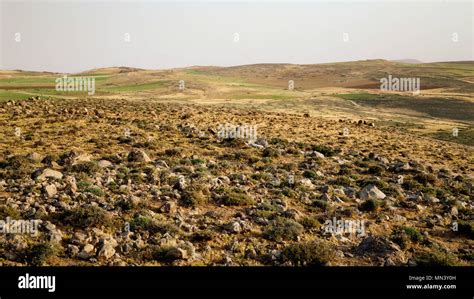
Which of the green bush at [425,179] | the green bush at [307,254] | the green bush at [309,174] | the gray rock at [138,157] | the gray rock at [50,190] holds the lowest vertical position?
the green bush at [307,254]

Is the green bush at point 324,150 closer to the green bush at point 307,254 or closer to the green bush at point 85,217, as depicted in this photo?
the green bush at point 307,254

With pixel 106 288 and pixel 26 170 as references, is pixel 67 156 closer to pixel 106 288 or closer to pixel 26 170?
pixel 26 170

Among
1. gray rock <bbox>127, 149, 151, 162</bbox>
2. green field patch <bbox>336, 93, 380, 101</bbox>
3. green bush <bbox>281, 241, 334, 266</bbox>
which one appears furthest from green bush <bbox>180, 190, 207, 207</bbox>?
green field patch <bbox>336, 93, 380, 101</bbox>

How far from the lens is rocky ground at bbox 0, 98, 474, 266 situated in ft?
34.9

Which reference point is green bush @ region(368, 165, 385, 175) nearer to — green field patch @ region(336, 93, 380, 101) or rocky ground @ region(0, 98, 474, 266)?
rocky ground @ region(0, 98, 474, 266)

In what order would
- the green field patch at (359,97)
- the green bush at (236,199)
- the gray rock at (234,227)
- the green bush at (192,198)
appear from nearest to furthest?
the gray rock at (234,227) → the green bush at (192,198) → the green bush at (236,199) → the green field patch at (359,97)

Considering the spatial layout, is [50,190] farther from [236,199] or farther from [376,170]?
[376,170]

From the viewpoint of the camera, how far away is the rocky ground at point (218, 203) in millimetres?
10625

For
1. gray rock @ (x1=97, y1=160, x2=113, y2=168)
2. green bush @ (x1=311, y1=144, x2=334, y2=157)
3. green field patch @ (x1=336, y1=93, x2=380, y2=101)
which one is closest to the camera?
gray rock @ (x1=97, y1=160, x2=113, y2=168)

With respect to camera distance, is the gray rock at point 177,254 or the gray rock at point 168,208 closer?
the gray rock at point 177,254

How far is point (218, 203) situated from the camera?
15.2 metres

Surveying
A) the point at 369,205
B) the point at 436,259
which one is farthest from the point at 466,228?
the point at 436,259

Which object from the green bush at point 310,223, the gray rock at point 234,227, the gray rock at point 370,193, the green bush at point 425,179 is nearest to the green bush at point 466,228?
the gray rock at point 370,193

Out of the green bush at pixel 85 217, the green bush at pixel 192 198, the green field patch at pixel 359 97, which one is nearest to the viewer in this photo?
the green bush at pixel 85 217
